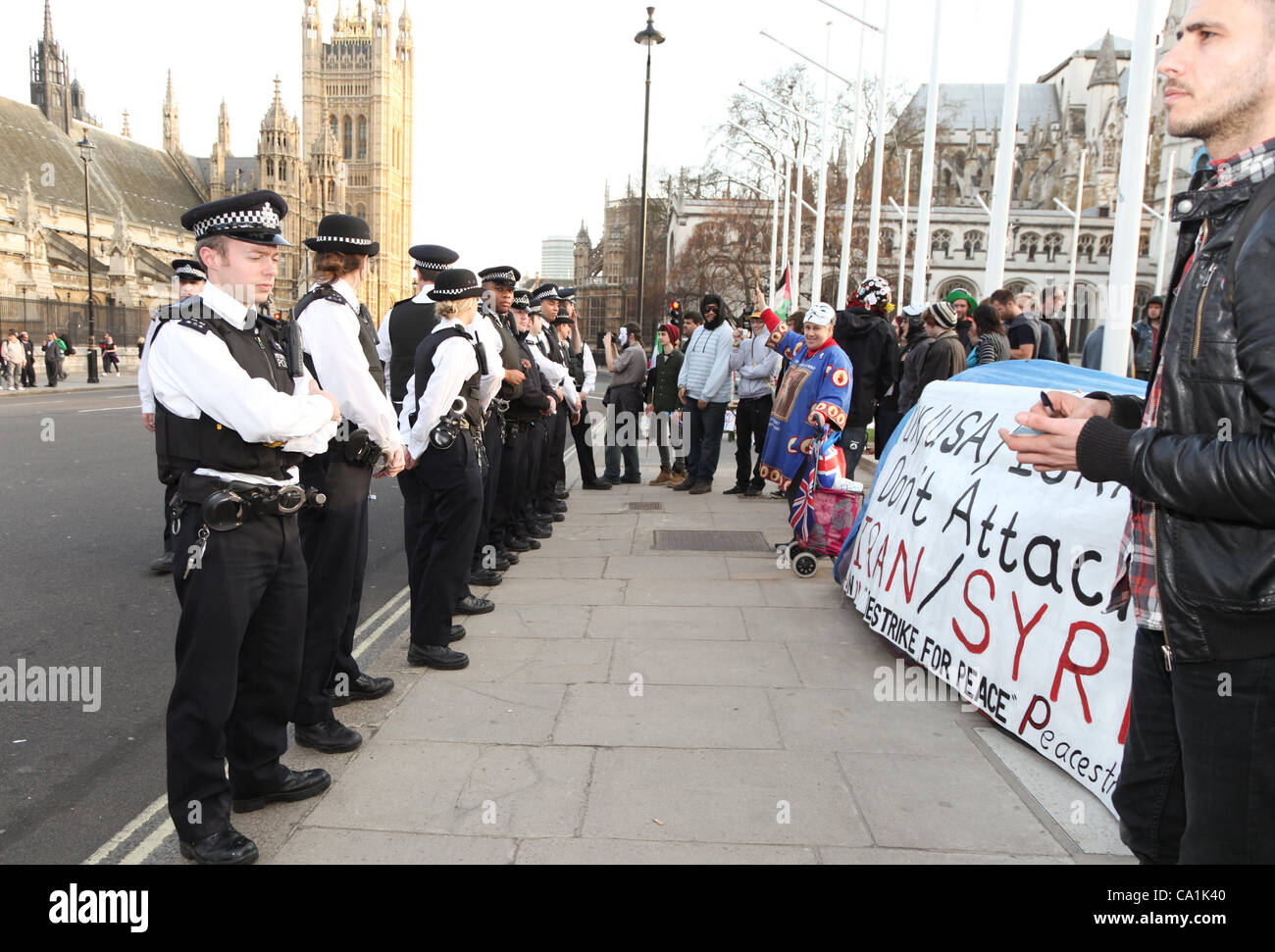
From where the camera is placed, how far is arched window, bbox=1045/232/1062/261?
79562 mm

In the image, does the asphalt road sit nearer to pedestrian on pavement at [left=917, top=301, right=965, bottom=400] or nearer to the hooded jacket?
the hooded jacket

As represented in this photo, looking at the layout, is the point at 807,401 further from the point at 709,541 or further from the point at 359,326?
the point at 359,326

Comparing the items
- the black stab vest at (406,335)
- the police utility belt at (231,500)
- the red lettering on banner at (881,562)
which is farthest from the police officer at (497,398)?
the police utility belt at (231,500)

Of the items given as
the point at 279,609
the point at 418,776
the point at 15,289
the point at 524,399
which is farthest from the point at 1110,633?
the point at 15,289

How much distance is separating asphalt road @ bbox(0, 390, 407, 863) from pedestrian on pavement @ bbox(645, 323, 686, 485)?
143 inches

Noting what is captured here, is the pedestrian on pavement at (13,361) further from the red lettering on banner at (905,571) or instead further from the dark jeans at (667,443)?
the red lettering on banner at (905,571)

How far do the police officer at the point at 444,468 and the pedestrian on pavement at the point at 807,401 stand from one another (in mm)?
2759

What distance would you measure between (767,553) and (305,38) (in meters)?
130

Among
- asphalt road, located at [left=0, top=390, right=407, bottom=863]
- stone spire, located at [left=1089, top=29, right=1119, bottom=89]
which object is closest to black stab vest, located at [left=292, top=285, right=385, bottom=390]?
asphalt road, located at [left=0, top=390, right=407, bottom=863]

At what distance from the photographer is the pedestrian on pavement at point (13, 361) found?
32.0 m

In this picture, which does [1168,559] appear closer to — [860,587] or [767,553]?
[860,587]

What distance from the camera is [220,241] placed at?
10.4 feet

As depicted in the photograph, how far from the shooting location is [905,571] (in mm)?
5148

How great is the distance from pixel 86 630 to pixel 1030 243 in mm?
85744
